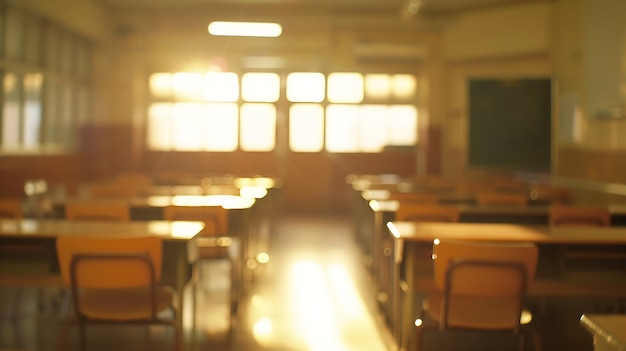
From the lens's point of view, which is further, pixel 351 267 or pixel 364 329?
pixel 351 267

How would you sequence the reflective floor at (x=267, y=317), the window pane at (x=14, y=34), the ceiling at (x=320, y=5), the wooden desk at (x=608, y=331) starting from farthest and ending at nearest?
the ceiling at (x=320, y=5)
the window pane at (x=14, y=34)
the reflective floor at (x=267, y=317)
the wooden desk at (x=608, y=331)

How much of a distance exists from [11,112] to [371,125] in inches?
284

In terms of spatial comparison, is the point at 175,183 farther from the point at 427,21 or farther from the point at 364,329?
the point at 427,21

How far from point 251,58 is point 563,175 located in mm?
6452

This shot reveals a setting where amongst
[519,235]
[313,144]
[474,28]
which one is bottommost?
[519,235]

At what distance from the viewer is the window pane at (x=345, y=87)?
46.2 feet

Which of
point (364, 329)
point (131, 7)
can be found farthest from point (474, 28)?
point (364, 329)

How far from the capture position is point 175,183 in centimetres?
887

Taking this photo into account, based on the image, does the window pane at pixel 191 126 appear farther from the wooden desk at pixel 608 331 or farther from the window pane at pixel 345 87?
the wooden desk at pixel 608 331

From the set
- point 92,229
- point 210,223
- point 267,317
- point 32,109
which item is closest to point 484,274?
point 92,229

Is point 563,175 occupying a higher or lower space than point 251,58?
lower

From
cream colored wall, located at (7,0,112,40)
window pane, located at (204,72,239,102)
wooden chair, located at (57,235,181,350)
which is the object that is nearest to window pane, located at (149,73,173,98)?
window pane, located at (204,72,239,102)

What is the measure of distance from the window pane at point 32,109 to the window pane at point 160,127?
12.1ft

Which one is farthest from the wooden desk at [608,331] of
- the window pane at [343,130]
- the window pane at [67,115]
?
the window pane at [343,130]
